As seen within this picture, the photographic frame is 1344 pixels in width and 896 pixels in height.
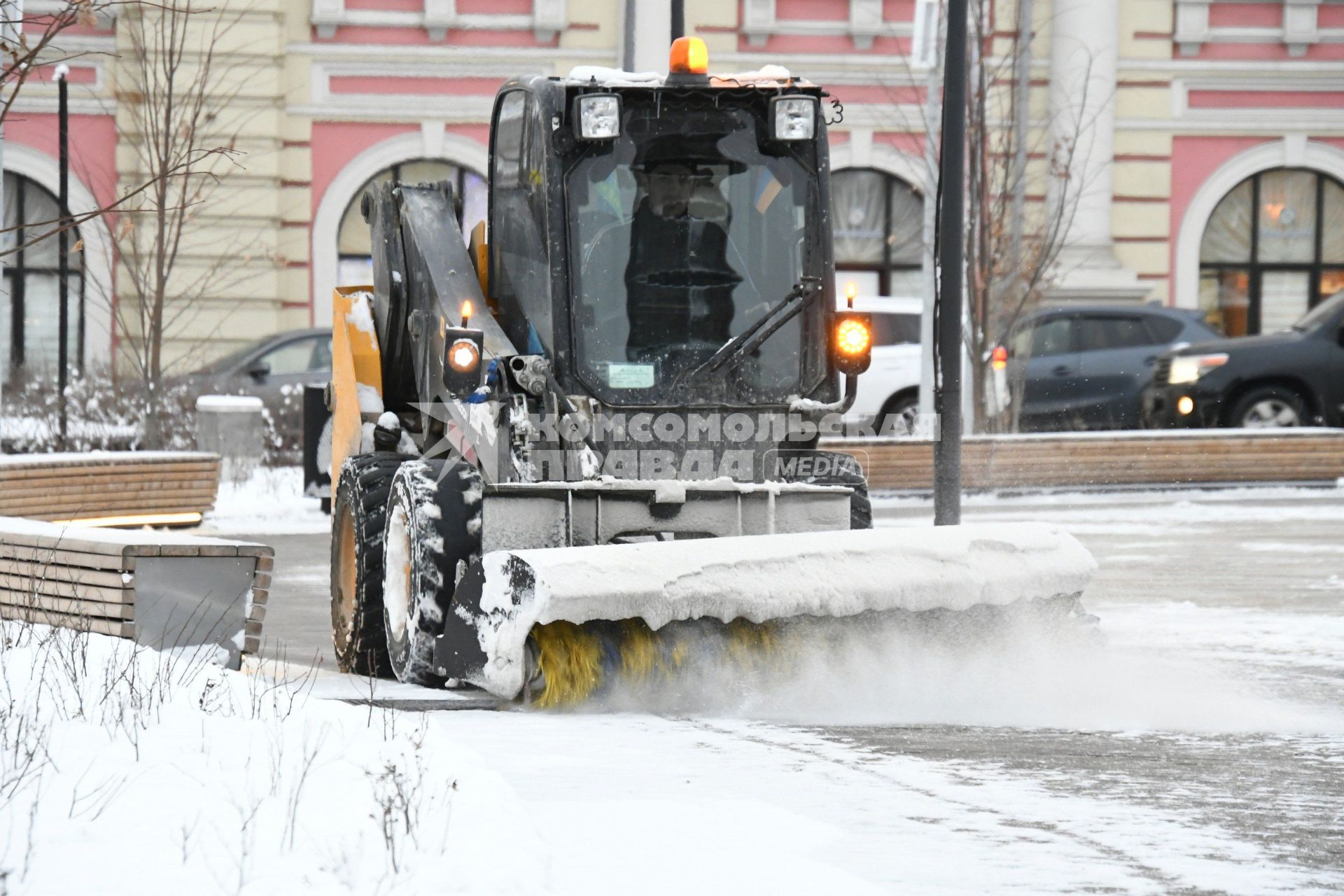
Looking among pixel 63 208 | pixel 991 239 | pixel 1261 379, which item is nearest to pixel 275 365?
pixel 63 208

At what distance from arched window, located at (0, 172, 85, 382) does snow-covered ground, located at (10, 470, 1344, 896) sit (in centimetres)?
1917

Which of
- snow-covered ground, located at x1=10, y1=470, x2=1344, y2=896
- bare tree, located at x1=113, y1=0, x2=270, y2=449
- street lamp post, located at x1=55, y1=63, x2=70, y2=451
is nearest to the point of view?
snow-covered ground, located at x1=10, y1=470, x2=1344, y2=896

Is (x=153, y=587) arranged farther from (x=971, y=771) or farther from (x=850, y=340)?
(x=971, y=771)

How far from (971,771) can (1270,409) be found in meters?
16.5

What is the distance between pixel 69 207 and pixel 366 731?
2083cm

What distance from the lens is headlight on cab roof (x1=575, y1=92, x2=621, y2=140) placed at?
28.6ft

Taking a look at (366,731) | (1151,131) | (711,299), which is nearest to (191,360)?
(1151,131)

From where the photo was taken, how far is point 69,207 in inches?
1017

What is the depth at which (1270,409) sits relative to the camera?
22.3m

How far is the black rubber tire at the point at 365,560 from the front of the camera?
9008 millimetres

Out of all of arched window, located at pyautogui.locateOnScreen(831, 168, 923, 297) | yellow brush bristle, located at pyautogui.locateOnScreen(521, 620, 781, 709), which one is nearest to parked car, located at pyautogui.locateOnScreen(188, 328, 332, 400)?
arched window, located at pyautogui.locateOnScreen(831, 168, 923, 297)

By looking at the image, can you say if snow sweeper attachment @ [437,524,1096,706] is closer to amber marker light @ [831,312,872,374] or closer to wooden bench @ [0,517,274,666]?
amber marker light @ [831,312,872,374]

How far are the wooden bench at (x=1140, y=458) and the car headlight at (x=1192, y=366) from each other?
127 cm

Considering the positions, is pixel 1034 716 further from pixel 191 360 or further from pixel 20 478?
pixel 191 360
